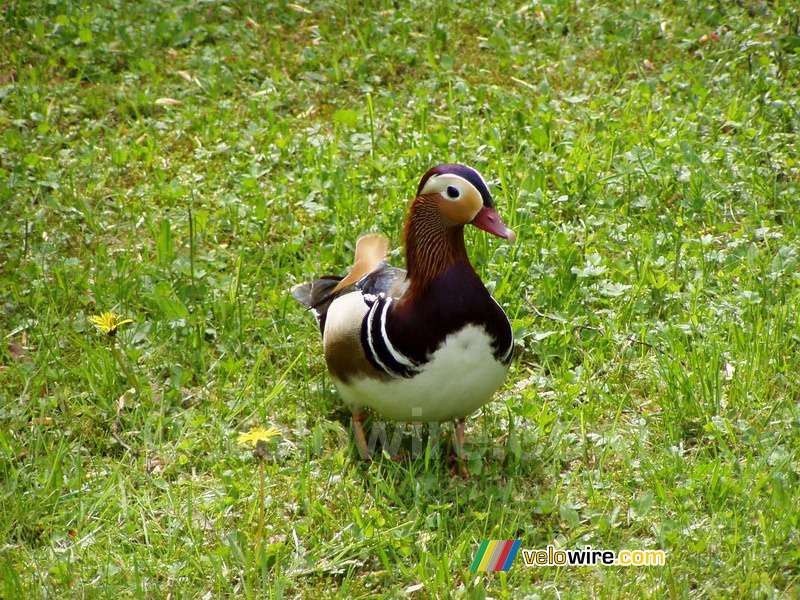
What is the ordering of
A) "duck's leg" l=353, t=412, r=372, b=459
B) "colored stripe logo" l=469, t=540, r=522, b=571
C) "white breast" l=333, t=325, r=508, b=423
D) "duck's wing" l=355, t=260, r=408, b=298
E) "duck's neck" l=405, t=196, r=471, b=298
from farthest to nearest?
"duck's leg" l=353, t=412, r=372, b=459, "duck's wing" l=355, t=260, r=408, b=298, "duck's neck" l=405, t=196, r=471, b=298, "white breast" l=333, t=325, r=508, b=423, "colored stripe logo" l=469, t=540, r=522, b=571

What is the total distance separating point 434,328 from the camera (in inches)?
119

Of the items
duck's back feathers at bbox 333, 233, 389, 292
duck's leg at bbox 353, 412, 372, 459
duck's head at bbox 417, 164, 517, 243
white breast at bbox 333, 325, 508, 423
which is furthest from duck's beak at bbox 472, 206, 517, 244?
duck's leg at bbox 353, 412, 372, 459

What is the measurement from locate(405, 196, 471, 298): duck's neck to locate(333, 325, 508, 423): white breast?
0.75 feet

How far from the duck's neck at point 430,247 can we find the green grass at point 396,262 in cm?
62

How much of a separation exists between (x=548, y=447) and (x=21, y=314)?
7.31 ft

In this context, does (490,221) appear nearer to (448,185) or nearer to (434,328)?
(448,185)

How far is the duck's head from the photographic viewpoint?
3059mm

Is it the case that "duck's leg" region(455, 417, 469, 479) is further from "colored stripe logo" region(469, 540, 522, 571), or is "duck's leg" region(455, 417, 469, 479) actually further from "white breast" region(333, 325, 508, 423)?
"colored stripe logo" region(469, 540, 522, 571)

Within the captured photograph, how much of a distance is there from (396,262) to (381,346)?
1.28 metres

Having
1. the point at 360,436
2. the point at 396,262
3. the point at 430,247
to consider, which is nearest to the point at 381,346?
the point at 430,247

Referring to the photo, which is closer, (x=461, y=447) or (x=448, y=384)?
(x=448, y=384)

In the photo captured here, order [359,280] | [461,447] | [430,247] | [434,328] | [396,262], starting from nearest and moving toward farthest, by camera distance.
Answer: [434,328] → [430,247] → [461,447] → [359,280] → [396,262]

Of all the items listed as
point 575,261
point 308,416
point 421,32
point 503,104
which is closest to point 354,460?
point 308,416

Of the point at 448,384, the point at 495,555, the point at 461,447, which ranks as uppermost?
the point at 448,384
